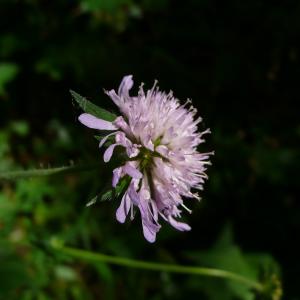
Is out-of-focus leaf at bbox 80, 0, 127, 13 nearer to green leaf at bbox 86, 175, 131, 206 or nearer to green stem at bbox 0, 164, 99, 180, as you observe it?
green stem at bbox 0, 164, 99, 180

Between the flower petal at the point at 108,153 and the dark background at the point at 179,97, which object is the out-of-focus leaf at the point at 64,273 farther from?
the flower petal at the point at 108,153

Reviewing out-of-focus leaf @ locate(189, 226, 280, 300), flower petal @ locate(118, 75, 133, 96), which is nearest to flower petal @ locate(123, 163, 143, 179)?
flower petal @ locate(118, 75, 133, 96)

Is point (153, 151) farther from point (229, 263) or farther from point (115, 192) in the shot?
point (229, 263)

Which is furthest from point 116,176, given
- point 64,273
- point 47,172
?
point 64,273

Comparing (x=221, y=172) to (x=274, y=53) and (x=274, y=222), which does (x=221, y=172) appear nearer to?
(x=274, y=222)

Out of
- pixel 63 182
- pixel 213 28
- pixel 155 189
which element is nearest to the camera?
pixel 155 189

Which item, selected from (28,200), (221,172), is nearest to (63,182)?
(28,200)

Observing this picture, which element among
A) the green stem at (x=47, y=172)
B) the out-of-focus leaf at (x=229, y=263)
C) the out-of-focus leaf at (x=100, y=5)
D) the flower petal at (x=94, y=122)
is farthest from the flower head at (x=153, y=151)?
the out-of-focus leaf at (x=229, y=263)
